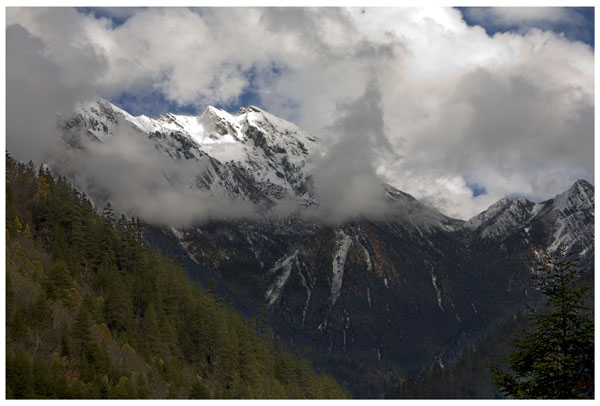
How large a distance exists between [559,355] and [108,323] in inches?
4621

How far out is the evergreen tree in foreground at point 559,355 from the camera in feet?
118

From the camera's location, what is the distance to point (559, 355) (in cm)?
3631

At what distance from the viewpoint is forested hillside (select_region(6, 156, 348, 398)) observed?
10012cm

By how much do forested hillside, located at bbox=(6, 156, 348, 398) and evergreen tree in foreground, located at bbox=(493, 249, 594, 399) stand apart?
6005 cm

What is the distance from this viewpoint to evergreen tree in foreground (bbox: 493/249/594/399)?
3584 centimetres

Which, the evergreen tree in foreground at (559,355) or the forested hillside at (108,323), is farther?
the forested hillside at (108,323)

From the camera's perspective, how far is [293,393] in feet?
536

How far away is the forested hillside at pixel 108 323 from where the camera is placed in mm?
100125

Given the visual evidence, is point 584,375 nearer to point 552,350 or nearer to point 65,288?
point 552,350

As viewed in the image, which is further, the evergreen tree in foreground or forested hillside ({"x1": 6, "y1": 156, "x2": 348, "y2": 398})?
forested hillside ({"x1": 6, "y1": 156, "x2": 348, "y2": 398})

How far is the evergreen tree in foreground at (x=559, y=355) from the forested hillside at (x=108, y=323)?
60.1 metres
